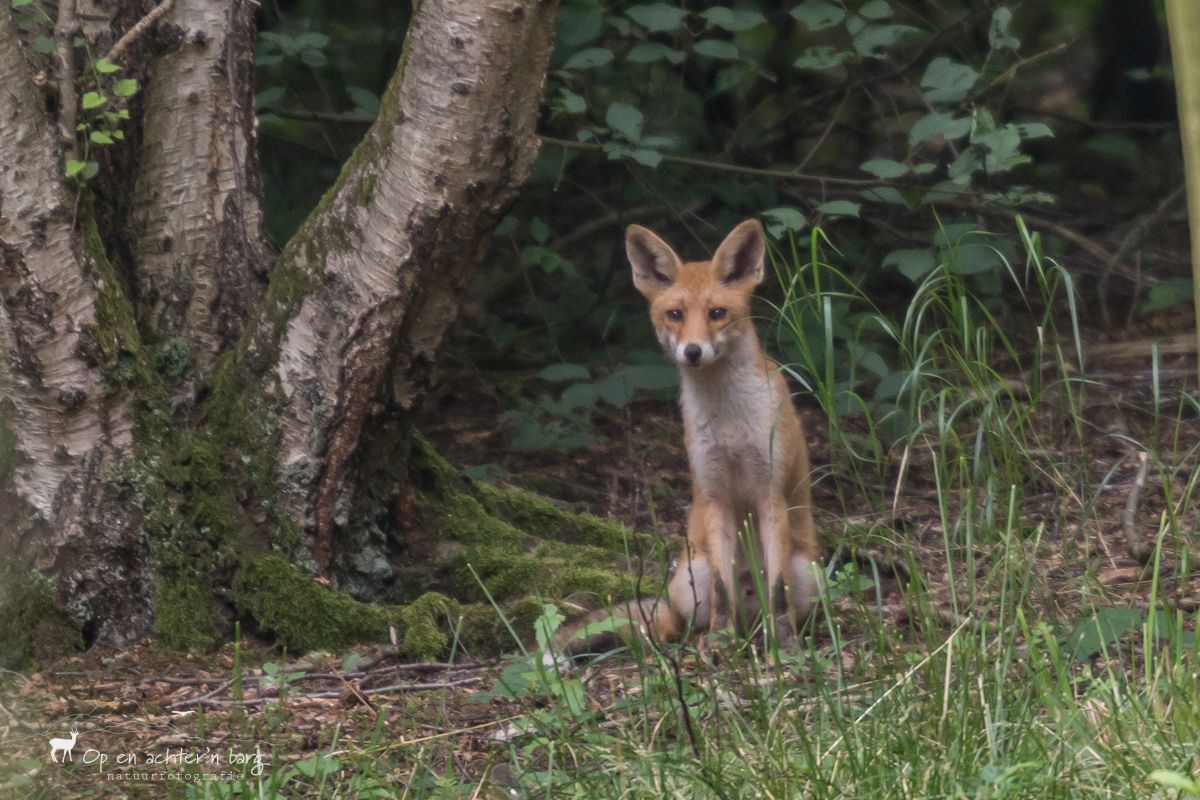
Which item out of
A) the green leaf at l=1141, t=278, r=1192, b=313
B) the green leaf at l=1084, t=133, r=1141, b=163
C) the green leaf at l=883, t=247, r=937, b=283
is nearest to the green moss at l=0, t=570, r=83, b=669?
the green leaf at l=883, t=247, r=937, b=283

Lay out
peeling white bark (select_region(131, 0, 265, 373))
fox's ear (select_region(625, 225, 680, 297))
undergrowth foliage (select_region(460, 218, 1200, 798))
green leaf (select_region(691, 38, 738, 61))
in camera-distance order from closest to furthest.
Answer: undergrowth foliage (select_region(460, 218, 1200, 798)), peeling white bark (select_region(131, 0, 265, 373)), fox's ear (select_region(625, 225, 680, 297)), green leaf (select_region(691, 38, 738, 61))

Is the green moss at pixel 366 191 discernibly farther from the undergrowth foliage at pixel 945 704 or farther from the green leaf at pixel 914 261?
the green leaf at pixel 914 261

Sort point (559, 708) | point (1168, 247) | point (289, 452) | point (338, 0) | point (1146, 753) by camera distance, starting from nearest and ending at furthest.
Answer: point (1146, 753), point (559, 708), point (289, 452), point (338, 0), point (1168, 247)

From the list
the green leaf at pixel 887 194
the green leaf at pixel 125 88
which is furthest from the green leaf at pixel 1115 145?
the green leaf at pixel 125 88

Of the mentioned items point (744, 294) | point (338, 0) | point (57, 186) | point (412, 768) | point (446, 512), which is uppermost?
Answer: point (338, 0)

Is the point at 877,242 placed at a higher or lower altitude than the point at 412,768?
higher

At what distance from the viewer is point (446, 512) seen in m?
5.15

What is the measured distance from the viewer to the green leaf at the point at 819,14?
583 cm

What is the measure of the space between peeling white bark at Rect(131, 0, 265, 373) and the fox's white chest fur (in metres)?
1.74

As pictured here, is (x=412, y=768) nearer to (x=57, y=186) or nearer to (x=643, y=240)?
(x=57, y=186)

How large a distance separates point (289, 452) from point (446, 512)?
0.85 metres

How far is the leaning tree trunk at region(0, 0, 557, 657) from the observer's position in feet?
13.7

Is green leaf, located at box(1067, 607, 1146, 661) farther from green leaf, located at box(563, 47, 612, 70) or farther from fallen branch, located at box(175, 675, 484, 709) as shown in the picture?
green leaf, located at box(563, 47, 612, 70)

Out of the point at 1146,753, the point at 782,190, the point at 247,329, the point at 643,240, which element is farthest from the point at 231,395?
the point at 782,190
